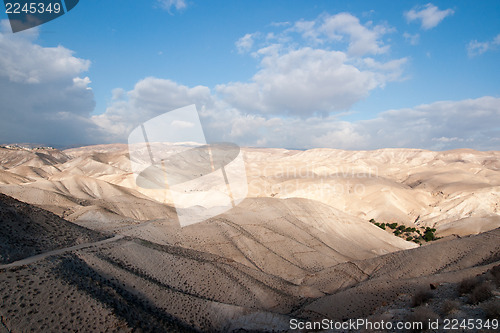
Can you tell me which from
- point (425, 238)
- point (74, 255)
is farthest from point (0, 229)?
point (425, 238)

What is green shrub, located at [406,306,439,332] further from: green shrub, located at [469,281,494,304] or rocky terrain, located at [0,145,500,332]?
green shrub, located at [469,281,494,304]

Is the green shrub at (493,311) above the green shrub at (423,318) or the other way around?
above

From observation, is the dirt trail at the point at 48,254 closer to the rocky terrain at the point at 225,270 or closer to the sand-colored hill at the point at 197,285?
the rocky terrain at the point at 225,270

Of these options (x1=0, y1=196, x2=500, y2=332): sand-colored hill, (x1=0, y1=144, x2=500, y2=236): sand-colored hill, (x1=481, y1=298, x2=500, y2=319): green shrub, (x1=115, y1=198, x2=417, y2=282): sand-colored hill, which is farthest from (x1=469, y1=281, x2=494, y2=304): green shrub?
(x1=0, y1=144, x2=500, y2=236): sand-colored hill

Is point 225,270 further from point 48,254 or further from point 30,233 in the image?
point 30,233

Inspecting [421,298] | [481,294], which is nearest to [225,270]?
[421,298]

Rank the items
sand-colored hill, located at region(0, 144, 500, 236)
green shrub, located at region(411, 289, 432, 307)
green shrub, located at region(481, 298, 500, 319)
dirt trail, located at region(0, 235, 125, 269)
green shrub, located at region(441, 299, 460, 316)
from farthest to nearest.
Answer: sand-colored hill, located at region(0, 144, 500, 236) → dirt trail, located at region(0, 235, 125, 269) → green shrub, located at region(411, 289, 432, 307) → green shrub, located at region(441, 299, 460, 316) → green shrub, located at region(481, 298, 500, 319)

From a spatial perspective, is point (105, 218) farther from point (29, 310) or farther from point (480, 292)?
point (480, 292)

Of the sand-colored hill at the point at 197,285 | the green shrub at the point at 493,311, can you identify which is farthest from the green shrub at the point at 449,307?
the green shrub at the point at 493,311

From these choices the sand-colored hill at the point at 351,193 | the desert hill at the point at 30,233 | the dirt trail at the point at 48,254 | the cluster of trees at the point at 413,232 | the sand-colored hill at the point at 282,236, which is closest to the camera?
the dirt trail at the point at 48,254

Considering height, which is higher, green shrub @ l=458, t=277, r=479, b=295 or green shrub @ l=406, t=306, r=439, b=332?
green shrub @ l=406, t=306, r=439, b=332
